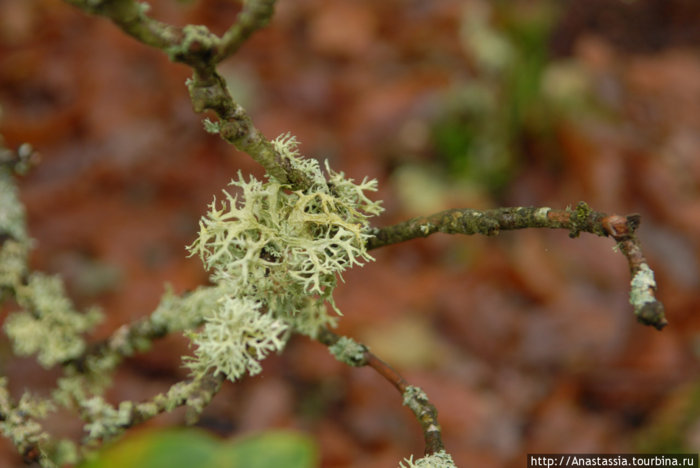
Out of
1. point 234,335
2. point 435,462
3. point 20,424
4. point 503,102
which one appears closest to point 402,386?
point 435,462

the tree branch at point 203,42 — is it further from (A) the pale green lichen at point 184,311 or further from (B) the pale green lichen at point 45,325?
(B) the pale green lichen at point 45,325

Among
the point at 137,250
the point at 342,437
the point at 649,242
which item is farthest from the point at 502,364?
the point at 137,250

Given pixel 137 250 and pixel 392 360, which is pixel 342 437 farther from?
pixel 137 250

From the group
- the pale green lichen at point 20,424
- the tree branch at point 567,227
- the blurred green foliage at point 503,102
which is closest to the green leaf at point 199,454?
the pale green lichen at point 20,424

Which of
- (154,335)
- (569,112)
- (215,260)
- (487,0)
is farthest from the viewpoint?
(487,0)

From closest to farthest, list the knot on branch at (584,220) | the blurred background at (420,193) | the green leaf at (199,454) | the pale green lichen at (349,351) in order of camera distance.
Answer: the knot on branch at (584,220) → the pale green lichen at (349,351) → the green leaf at (199,454) → the blurred background at (420,193)
